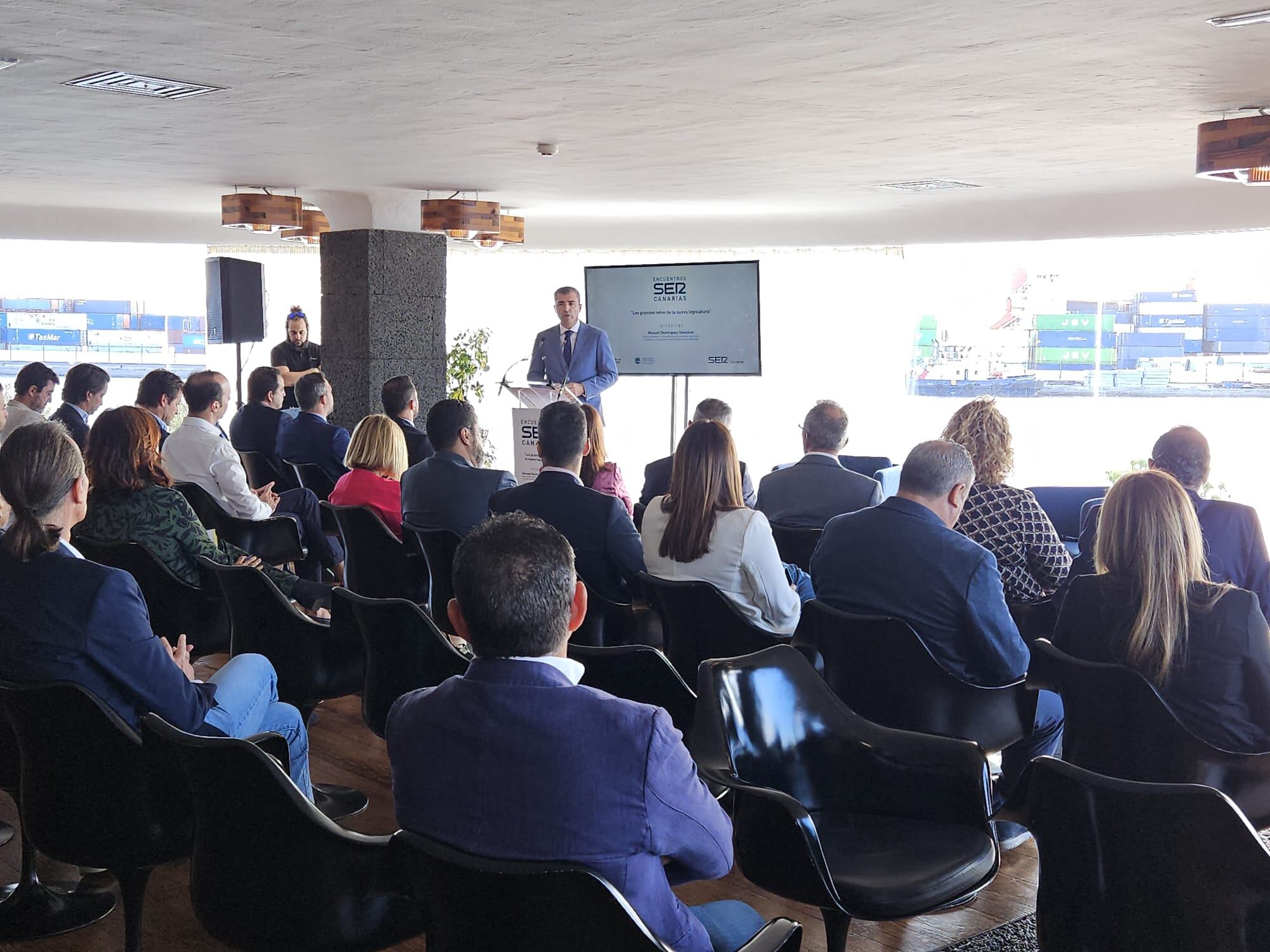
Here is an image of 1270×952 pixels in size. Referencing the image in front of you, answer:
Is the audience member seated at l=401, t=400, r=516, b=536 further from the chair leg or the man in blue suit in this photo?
the man in blue suit

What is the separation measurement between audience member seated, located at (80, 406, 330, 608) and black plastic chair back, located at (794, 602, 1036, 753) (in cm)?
205

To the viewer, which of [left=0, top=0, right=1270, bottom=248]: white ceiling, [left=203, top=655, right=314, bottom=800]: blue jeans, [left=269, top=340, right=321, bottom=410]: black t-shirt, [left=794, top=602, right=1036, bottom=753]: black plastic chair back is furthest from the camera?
[left=269, top=340, right=321, bottom=410]: black t-shirt

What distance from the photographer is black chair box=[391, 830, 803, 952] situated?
4.77 ft

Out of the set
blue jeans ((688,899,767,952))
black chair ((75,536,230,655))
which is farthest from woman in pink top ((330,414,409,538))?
blue jeans ((688,899,767,952))

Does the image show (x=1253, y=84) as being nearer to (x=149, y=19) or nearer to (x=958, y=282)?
(x=149, y=19)

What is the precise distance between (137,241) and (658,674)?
10.4m

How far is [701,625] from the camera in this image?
3.59m

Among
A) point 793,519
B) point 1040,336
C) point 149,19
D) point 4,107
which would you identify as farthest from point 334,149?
point 1040,336

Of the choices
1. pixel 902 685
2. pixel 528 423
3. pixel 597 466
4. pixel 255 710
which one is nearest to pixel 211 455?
pixel 597 466

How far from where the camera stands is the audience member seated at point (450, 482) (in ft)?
15.8

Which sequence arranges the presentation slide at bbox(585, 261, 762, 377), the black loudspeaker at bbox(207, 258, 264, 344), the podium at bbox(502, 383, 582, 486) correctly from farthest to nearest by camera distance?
the black loudspeaker at bbox(207, 258, 264, 344) → the presentation slide at bbox(585, 261, 762, 377) → the podium at bbox(502, 383, 582, 486)

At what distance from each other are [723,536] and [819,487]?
1330 millimetres

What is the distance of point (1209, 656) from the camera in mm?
2557

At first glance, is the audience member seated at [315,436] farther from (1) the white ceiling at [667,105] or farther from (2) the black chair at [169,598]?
(2) the black chair at [169,598]
